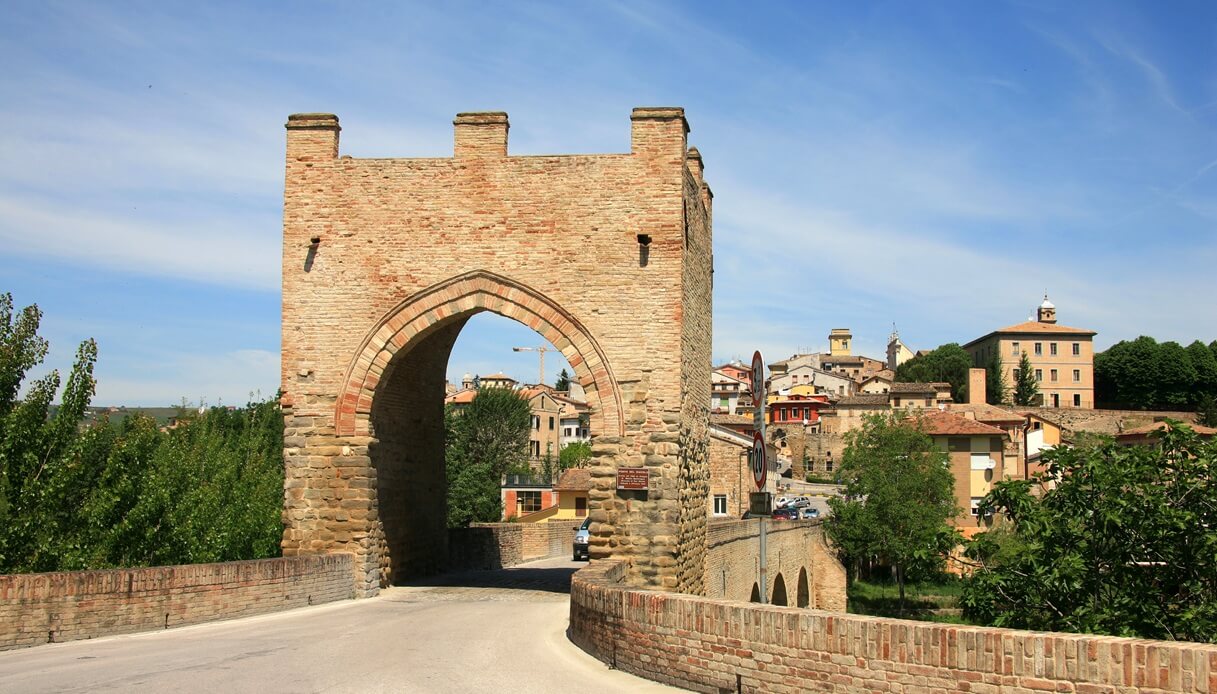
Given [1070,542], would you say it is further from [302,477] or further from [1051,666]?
[302,477]

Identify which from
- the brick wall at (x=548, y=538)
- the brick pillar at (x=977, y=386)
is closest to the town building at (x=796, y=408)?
the brick pillar at (x=977, y=386)

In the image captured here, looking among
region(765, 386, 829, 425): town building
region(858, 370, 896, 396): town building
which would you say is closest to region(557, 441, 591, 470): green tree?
region(765, 386, 829, 425): town building

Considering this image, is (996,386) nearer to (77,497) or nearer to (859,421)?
(859,421)

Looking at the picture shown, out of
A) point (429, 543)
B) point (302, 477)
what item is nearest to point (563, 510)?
point (429, 543)

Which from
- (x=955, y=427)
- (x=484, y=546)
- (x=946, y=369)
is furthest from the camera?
(x=946, y=369)

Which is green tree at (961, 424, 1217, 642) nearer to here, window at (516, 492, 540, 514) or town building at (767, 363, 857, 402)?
Answer: window at (516, 492, 540, 514)

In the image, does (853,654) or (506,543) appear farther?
(506,543)

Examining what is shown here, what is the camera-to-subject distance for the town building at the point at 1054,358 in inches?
3927

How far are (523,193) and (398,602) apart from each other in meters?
6.22

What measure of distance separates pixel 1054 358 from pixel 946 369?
9772 mm

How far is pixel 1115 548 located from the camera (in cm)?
1060

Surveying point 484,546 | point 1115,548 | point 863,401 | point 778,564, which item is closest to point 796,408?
point 863,401

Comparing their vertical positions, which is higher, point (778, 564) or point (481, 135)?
point (481, 135)

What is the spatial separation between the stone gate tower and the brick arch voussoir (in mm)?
21
